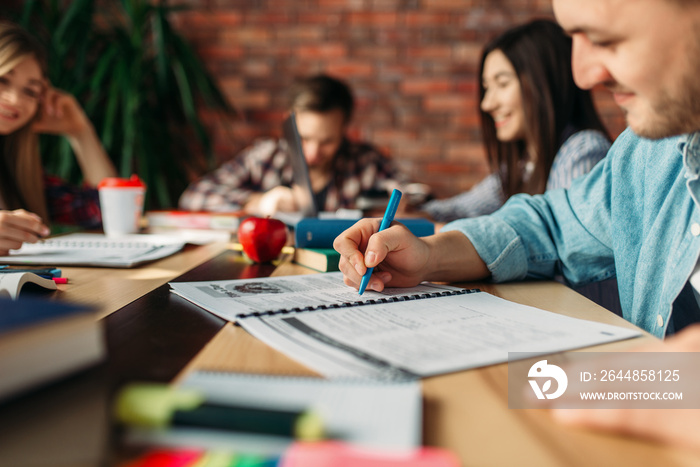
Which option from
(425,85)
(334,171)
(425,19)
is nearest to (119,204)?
(334,171)

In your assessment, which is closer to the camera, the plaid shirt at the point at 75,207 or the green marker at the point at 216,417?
the green marker at the point at 216,417

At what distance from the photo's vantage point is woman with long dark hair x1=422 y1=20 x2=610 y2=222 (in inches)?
53.7

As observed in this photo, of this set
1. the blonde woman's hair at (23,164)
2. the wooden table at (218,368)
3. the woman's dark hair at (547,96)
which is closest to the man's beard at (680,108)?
the wooden table at (218,368)

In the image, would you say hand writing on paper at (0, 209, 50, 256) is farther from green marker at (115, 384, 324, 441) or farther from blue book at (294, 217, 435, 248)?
green marker at (115, 384, 324, 441)

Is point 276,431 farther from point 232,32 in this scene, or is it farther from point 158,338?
point 232,32

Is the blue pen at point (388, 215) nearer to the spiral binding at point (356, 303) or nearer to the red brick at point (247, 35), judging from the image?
the spiral binding at point (356, 303)

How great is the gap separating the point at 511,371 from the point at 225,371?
0.76ft

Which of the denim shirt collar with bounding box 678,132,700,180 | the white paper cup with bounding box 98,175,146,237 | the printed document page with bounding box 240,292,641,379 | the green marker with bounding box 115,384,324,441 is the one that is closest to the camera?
the green marker with bounding box 115,384,324,441

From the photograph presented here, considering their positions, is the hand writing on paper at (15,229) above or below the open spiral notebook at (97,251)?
above

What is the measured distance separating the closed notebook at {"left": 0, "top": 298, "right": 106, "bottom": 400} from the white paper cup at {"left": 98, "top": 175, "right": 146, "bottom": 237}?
94 cm

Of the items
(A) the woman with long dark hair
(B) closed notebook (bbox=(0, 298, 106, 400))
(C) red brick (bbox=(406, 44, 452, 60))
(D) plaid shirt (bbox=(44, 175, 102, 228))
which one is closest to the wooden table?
(B) closed notebook (bbox=(0, 298, 106, 400))

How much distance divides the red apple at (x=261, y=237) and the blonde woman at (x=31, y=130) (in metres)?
0.68

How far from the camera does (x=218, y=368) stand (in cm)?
40

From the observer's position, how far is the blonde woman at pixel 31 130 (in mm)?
1399
